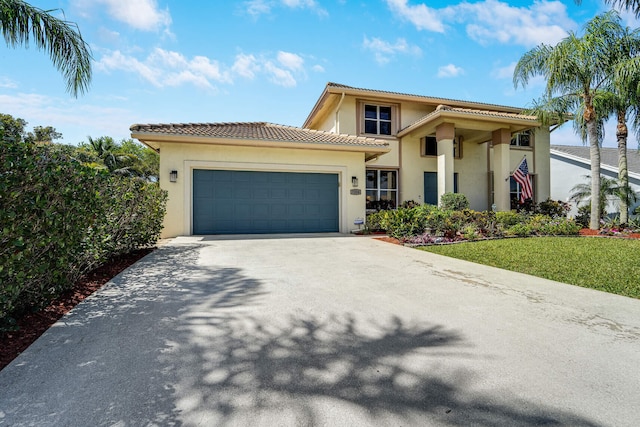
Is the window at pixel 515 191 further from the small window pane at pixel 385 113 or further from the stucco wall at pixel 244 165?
the stucco wall at pixel 244 165

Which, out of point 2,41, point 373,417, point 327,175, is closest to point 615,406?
point 373,417

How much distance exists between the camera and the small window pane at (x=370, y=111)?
13.8 m

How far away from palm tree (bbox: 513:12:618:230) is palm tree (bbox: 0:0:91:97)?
13.6 metres

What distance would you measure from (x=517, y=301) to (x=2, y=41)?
9362 millimetres

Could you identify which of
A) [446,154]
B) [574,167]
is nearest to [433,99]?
[446,154]

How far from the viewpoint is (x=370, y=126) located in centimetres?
1380

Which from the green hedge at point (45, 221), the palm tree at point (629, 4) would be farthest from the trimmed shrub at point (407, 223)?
the green hedge at point (45, 221)

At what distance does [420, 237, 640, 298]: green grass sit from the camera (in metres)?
4.63

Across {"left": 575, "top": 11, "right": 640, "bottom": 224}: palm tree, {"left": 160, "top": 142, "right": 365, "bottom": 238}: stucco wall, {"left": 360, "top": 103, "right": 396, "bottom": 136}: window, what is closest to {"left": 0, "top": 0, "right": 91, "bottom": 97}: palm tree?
{"left": 160, "top": 142, "right": 365, "bottom": 238}: stucco wall

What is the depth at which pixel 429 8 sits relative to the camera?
8.90 meters

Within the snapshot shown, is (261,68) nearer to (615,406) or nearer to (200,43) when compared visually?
→ (200,43)

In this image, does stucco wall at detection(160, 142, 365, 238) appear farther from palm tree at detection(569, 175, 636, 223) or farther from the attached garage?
palm tree at detection(569, 175, 636, 223)

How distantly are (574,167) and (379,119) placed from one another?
45.4 feet

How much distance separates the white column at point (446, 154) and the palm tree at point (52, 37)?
37.5 ft
